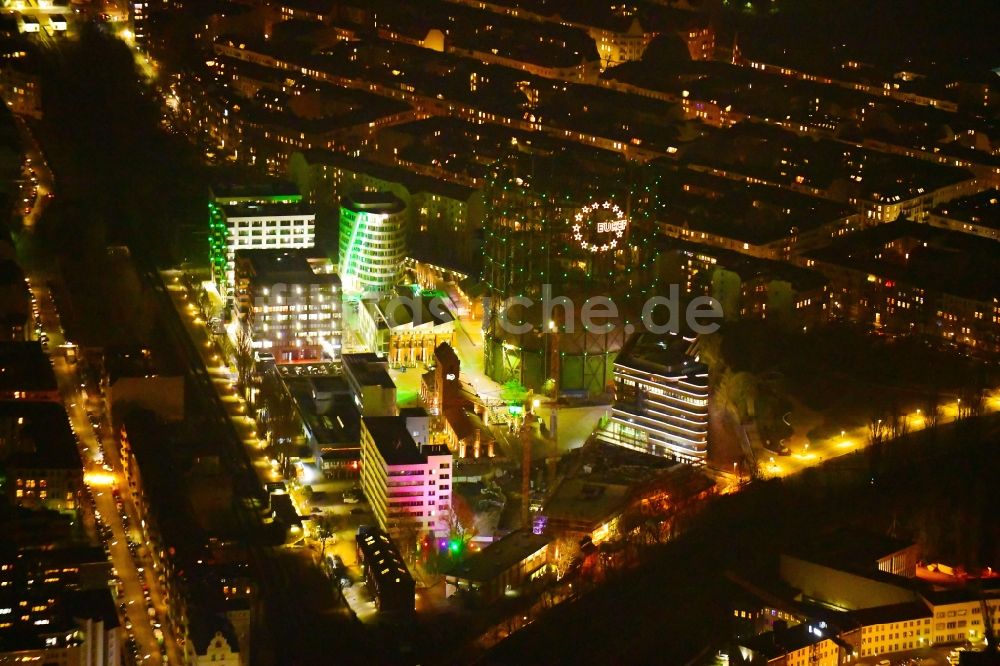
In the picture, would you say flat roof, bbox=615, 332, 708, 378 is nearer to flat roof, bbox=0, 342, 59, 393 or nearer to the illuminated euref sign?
the illuminated euref sign

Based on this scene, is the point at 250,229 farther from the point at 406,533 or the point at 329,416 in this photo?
the point at 406,533

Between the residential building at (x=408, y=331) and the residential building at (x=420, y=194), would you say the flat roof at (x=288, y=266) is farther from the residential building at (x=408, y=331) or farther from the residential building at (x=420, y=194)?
the residential building at (x=420, y=194)

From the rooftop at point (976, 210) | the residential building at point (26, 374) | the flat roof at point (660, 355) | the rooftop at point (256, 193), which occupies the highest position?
the rooftop at point (256, 193)

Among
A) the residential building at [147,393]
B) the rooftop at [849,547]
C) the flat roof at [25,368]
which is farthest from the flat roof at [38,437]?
the rooftop at [849,547]

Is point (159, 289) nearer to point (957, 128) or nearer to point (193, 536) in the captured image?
point (193, 536)

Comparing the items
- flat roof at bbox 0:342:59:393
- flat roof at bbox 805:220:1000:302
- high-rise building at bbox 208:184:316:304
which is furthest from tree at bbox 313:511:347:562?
flat roof at bbox 805:220:1000:302

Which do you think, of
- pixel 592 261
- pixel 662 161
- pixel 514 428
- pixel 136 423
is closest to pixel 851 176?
pixel 662 161

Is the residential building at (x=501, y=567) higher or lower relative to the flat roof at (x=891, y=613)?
lower
